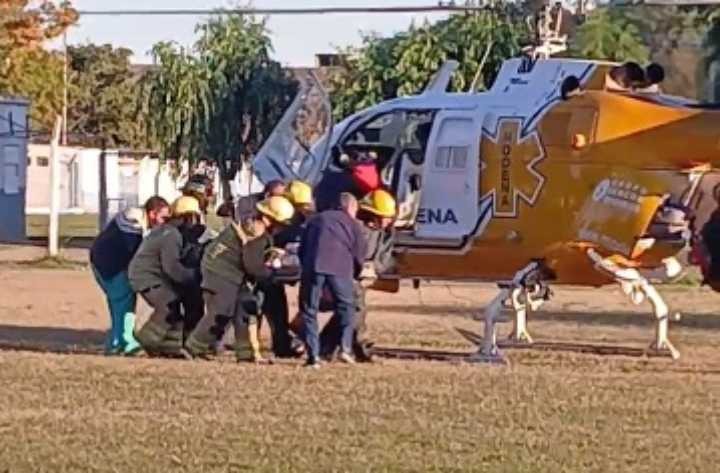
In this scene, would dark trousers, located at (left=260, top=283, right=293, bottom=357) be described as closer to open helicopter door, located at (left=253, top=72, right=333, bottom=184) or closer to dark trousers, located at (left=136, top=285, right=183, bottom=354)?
dark trousers, located at (left=136, top=285, right=183, bottom=354)

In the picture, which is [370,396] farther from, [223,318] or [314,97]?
[314,97]

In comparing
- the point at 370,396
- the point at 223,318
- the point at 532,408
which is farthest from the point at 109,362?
the point at 532,408

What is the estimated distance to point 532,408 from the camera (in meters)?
13.5

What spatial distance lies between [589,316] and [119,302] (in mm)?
8272

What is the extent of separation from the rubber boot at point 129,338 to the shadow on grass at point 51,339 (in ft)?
1.26

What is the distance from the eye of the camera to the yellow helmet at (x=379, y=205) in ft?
58.6

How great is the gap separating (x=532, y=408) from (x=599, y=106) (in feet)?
17.3

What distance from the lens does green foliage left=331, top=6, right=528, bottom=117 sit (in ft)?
139

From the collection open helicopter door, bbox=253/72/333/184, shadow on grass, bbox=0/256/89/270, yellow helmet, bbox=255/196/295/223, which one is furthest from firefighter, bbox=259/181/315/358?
shadow on grass, bbox=0/256/89/270

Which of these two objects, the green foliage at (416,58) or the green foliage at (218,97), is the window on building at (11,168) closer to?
the green foliage at (218,97)

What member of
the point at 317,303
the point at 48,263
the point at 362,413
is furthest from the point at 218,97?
the point at 362,413

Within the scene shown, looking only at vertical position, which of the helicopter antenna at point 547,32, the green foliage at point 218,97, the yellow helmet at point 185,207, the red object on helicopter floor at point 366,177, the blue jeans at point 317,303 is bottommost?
the green foliage at point 218,97

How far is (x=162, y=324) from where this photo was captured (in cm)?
1764

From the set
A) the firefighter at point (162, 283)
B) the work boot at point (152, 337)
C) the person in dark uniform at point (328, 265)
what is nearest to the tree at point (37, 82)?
the firefighter at point (162, 283)
